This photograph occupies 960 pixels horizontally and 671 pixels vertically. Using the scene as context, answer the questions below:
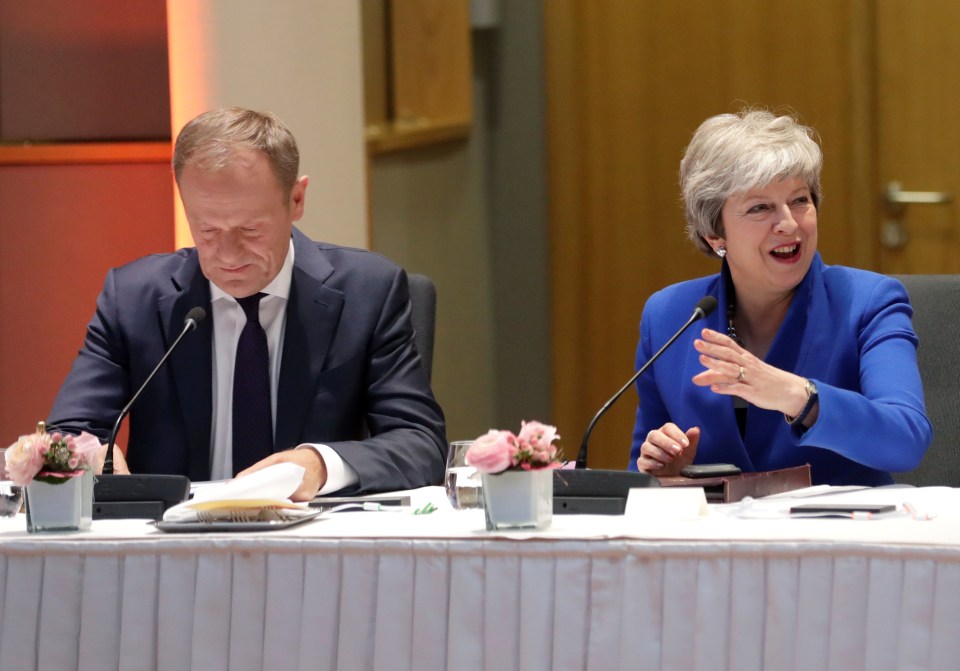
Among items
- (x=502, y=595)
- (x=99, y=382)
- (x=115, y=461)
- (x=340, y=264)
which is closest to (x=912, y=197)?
(x=340, y=264)

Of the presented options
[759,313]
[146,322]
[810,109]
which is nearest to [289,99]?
[146,322]

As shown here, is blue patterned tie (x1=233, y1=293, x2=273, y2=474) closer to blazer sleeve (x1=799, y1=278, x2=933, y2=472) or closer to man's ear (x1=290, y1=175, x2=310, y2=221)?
man's ear (x1=290, y1=175, x2=310, y2=221)

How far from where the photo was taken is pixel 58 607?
172 centimetres

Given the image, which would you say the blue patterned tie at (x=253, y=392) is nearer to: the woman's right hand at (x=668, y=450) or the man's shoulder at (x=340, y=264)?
the man's shoulder at (x=340, y=264)

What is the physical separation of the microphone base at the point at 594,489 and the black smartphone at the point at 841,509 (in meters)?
0.20

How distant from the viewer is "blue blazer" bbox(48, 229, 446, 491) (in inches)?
94.8

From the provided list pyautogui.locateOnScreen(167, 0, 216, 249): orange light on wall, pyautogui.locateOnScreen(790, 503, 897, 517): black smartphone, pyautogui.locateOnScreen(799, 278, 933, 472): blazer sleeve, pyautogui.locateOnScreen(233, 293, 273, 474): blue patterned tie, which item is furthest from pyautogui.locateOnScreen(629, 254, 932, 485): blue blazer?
pyautogui.locateOnScreen(167, 0, 216, 249): orange light on wall

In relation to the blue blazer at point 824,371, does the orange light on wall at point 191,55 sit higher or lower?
higher

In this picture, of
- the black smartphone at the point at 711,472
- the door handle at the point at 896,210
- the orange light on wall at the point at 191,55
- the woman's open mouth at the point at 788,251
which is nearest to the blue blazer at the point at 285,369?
the black smartphone at the point at 711,472

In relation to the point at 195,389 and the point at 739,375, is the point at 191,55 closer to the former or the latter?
the point at 195,389

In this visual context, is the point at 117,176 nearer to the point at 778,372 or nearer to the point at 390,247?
the point at 390,247

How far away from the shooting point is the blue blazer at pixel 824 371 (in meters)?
2.18

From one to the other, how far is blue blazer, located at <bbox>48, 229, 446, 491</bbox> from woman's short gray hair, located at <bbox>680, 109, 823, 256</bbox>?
543 millimetres

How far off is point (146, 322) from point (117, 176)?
1357 millimetres
